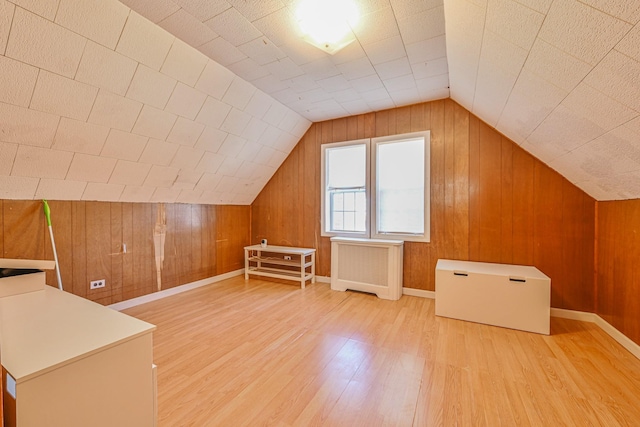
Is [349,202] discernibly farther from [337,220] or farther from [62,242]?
[62,242]

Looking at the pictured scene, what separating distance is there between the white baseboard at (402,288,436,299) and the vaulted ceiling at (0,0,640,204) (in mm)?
1934

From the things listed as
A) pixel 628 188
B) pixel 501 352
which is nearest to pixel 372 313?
pixel 501 352

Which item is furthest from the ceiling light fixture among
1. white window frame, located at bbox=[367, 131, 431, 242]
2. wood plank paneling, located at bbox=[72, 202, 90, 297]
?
wood plank paneling, located at bbox=[72, 202, 90, 297]

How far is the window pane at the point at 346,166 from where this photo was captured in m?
3.98

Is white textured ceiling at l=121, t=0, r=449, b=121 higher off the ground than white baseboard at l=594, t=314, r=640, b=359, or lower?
higher

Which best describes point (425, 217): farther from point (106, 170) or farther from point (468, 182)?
point (106, 170)

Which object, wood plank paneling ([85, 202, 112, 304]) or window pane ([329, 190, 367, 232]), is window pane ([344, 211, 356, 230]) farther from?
wood plank paneling ([85, 202, 112, 304])

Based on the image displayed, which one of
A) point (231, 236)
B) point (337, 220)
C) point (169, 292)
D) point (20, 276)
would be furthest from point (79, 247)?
point (337, 220)

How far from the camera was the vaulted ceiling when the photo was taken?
144 centimetres

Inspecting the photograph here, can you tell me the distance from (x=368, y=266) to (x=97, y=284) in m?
3.13

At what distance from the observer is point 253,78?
2.86 m

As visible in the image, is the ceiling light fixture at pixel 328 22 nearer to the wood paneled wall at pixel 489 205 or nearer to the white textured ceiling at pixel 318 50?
the white textured ceiling at pixel 318 50

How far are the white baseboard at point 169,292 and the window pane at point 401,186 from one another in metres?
2.58

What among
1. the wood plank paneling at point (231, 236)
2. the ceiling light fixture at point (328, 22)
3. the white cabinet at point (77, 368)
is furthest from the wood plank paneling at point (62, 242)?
the ceiling light fixture at point (328, 22)
